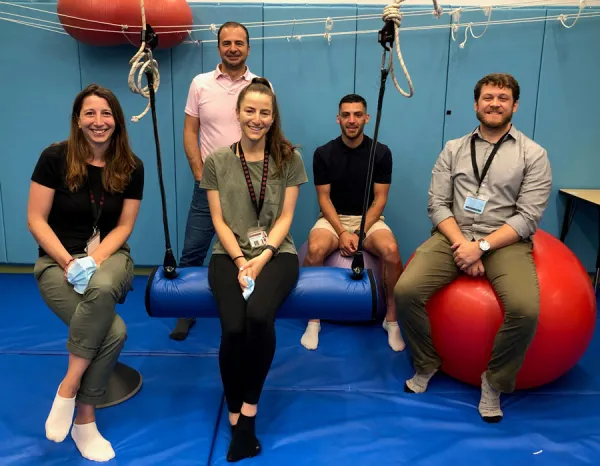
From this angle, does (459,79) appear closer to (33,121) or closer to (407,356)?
(407,356)

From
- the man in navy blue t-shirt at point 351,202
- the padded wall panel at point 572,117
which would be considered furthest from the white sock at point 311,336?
the padded wall panel at point 572,117

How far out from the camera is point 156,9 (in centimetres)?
295

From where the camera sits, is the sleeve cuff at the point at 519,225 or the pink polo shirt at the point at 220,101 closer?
the sleeve cuff at the point at 519,225

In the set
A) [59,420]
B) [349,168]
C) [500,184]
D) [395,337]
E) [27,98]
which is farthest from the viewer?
[27,98]

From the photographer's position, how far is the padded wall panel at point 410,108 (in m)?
3.31

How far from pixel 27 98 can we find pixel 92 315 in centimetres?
242

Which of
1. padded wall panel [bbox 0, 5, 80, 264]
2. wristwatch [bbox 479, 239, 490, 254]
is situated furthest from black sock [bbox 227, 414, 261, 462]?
padded wall panel [bbox 0, 5, 80, 264]

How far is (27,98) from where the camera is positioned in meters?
3.46

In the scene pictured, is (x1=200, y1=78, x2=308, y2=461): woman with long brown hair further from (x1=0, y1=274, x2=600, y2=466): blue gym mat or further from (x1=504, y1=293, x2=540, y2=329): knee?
(x1=504, y1=293, x2=540, y2=329): knee

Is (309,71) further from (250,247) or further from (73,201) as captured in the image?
(73,201)

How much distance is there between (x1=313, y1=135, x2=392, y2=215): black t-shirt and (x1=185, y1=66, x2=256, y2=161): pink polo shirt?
0.53 m

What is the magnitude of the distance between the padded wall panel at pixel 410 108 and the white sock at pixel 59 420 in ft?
8.01

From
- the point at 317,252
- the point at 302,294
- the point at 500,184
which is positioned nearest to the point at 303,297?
the point at 302,294

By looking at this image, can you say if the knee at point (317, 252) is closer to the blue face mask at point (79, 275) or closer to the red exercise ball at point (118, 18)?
the blue face mask at point (79, 275)
